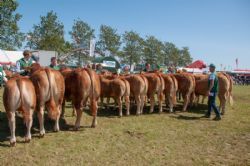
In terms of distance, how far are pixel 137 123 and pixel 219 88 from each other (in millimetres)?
4453

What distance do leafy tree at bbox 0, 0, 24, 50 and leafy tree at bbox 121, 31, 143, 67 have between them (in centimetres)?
2096

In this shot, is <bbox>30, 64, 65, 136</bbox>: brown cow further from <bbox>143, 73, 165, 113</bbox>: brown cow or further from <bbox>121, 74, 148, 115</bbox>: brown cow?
<bbox>143, 73, 165, 113</bbox>: brown cow

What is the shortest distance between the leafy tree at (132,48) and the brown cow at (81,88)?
45.5 metres

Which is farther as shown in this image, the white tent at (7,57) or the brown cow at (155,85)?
the white tent at (7,57)

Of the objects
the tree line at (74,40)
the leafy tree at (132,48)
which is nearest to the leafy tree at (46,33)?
the tree line at (74,40)

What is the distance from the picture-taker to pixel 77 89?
24.9ft

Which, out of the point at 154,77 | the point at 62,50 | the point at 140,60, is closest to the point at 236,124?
the point at 154,77

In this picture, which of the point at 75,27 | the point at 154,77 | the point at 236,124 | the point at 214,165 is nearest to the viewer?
the point at 214,165

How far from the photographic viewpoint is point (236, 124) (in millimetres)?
9570

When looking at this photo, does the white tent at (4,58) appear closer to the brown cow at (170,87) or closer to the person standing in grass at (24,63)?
the brown cow at (170,87)

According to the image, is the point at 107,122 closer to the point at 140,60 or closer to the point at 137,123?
the point at 137,123

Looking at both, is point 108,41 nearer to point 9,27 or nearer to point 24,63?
point 9,27

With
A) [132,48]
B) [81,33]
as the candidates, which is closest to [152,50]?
[132,48]

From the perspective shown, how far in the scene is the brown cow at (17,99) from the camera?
5.81 m
